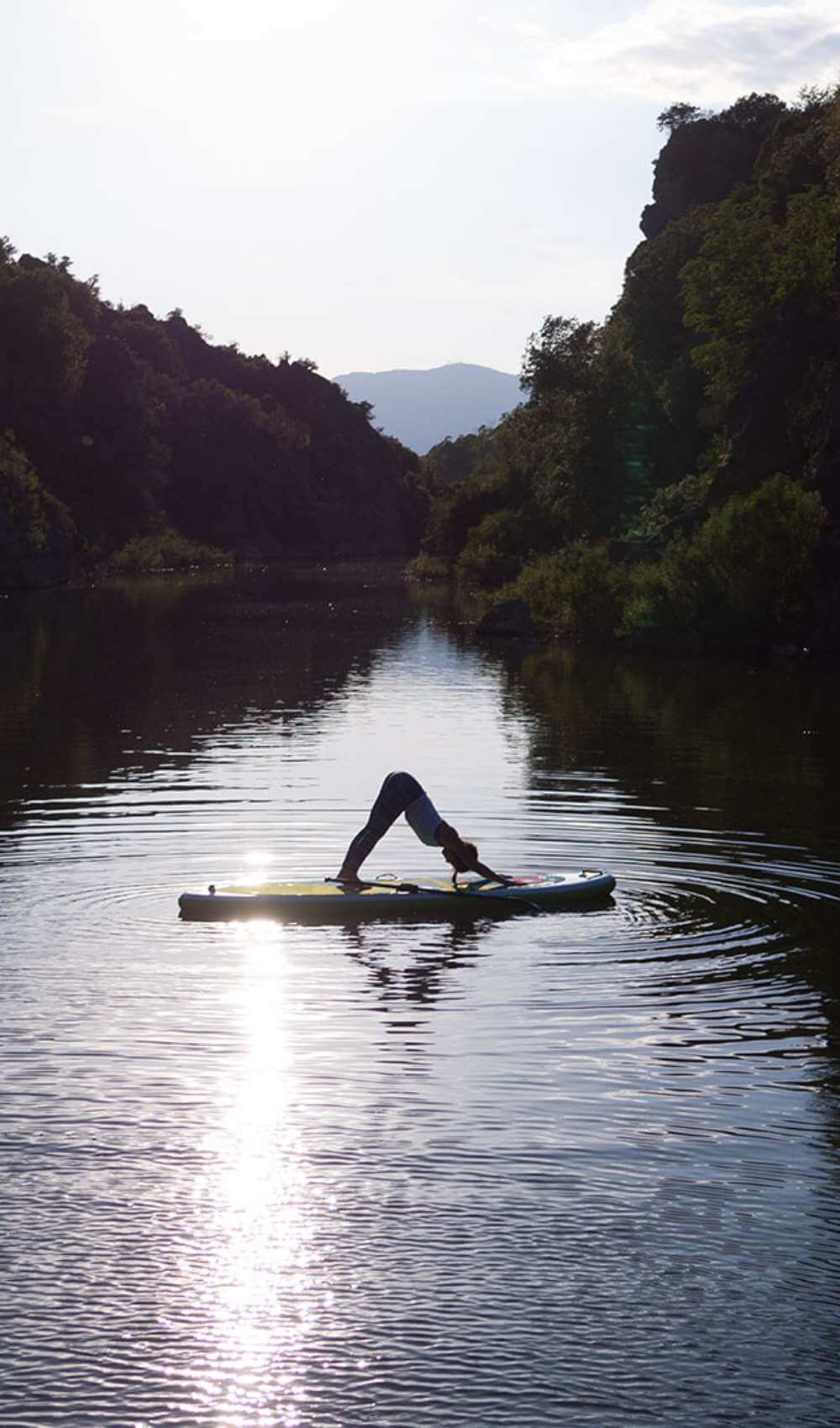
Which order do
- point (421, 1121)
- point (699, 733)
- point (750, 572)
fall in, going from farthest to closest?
point (750, 572)
point (699, 733)
point (421, 1121)

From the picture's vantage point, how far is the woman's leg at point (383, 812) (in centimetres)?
1931

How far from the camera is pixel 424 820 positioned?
19.3m

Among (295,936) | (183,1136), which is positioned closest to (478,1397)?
(183,1136)

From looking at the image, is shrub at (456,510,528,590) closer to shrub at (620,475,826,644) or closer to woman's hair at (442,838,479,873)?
shrub at (620,475,826,644)

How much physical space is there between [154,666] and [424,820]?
35097mm

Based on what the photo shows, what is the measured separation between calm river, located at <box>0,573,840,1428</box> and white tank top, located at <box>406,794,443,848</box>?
113 centimetres

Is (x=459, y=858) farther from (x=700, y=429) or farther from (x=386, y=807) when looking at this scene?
(x=700, y=429)

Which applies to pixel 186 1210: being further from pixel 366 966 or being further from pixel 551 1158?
pixel 366 966

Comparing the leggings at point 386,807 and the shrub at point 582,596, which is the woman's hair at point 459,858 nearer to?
the leggings at point 386,807

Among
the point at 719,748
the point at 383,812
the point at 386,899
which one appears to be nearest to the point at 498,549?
the point at 719,748

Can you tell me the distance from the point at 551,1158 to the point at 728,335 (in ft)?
206

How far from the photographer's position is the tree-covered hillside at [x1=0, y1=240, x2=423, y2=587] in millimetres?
125188

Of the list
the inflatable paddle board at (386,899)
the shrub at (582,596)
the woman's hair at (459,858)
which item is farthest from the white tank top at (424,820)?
the shrub at (582,596)

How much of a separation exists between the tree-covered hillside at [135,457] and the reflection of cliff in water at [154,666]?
2451 cm
